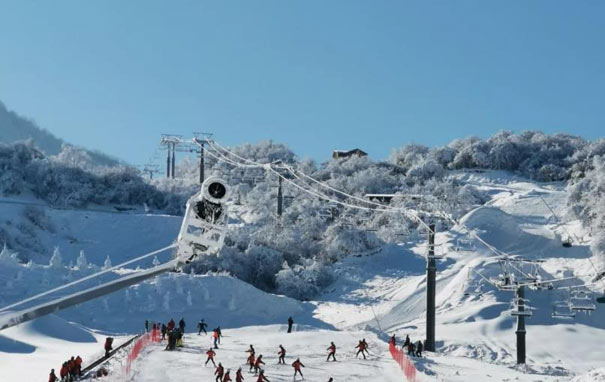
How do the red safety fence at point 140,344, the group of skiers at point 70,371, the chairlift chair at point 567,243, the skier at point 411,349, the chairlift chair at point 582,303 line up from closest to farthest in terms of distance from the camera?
the group of skiers at point 70,371
the red safety fence at point 140,344
the skier at point 411,349
the chairlift chair at point 582,303
the chairlift chair at point 567,243

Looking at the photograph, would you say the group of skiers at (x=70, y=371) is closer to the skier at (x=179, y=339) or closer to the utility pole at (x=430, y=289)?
the skier at (x=179, y=339)

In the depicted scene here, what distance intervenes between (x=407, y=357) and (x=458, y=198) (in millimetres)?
55203

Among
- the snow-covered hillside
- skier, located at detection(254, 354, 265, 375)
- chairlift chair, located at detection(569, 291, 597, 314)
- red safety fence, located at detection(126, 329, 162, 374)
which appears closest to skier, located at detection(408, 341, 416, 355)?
the snow-covered hillside

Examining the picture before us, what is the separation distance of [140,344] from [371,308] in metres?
28.4

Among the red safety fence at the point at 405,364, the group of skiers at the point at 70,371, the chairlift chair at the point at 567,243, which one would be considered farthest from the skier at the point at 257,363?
the chairlift chair at the point at 567,243

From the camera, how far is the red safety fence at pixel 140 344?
28.0 meters

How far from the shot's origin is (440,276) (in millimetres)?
61062

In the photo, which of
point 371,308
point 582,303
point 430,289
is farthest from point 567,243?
point 430,289

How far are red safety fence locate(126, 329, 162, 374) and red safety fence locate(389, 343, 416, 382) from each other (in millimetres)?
9994

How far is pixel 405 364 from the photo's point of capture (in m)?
29.4

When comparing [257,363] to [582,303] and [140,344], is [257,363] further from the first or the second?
[582,303]

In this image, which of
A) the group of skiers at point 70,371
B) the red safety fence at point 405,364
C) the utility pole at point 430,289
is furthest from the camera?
the utility pole at point 430,289

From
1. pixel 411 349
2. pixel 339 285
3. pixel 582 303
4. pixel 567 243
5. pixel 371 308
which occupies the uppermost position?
pixel 567 243

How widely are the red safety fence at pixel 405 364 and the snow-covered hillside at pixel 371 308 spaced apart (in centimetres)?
36
